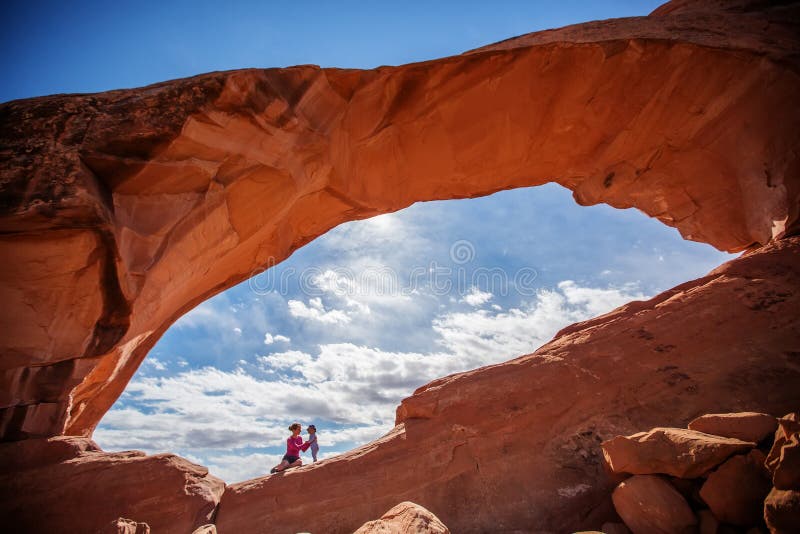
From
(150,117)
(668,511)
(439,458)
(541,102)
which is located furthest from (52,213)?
(541,102)

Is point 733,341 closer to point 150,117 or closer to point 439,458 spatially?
point 439,458

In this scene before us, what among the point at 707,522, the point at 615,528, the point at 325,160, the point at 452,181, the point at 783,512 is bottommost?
the point at 615,528

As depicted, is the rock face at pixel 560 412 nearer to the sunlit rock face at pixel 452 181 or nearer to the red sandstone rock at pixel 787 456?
the sunlit rock face at pixel 452 181

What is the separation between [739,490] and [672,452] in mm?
502

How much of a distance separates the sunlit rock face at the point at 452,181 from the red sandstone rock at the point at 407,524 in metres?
1.88

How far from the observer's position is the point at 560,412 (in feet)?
18.8

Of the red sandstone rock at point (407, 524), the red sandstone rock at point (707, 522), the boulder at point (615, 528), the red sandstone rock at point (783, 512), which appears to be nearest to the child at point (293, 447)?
the red sandstone rock at point (407, 524)

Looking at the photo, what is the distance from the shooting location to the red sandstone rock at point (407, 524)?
10.6 ft

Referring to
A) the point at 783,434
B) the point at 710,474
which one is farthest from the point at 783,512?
the point at 710,474

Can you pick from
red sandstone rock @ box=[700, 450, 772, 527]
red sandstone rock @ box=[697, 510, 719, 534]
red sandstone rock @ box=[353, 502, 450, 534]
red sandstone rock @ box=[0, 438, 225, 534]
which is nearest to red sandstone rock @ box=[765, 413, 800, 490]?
red sandstone rock @ box=[700, 450, 772, 527]

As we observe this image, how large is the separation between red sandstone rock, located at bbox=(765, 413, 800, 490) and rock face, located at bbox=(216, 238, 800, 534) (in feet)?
6.31

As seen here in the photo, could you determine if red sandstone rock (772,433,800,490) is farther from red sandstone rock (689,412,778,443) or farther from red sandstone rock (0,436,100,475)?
red sandstone rock (0,436,100,475)

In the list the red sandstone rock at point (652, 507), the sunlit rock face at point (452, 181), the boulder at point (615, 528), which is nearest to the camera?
the red sandstone rock at point (652, 507)

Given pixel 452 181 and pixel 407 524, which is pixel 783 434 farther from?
pixel 452 181
